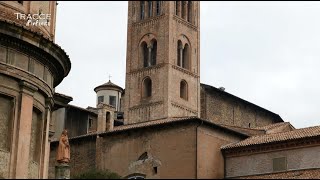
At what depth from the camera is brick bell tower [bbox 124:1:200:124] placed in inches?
2378

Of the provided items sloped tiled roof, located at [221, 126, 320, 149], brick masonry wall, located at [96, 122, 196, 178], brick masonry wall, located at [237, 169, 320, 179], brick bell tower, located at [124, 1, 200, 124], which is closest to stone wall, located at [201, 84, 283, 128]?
brick bell tower, located at [124, 1, 200, 124]

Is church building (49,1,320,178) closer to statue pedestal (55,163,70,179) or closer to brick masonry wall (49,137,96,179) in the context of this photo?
brick masonry wall (49,137,96,179)

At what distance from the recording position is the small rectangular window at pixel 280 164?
32281mm

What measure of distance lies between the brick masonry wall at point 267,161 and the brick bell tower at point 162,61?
984 inches

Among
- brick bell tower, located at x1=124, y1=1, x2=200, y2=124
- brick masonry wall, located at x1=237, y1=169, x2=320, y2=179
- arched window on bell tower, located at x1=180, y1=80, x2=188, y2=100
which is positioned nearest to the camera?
brick masonry wall, located at x1=237, y1=169, x2=320, y2=179

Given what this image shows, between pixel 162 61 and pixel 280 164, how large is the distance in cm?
3006

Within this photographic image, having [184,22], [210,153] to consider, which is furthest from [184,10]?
[210,153]

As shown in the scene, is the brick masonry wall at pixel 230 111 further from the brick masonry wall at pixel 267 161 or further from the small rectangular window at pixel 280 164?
the small rectangular window at pixel 280 164

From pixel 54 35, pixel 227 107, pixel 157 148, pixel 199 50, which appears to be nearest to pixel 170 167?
pixel 157 148

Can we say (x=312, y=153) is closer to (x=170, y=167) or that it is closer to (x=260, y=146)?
(x=260, y=146)

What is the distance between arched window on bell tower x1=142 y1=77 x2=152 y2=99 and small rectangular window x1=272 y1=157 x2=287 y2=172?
1167 inches

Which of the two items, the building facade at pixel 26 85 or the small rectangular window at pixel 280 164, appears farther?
the small rectangular window at pixel 280 164

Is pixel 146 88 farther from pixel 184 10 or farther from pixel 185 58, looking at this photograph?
pixel 184 10

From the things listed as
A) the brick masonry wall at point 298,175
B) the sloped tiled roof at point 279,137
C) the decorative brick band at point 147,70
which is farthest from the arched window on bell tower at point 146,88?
the brick masonry wall at point 298,175
